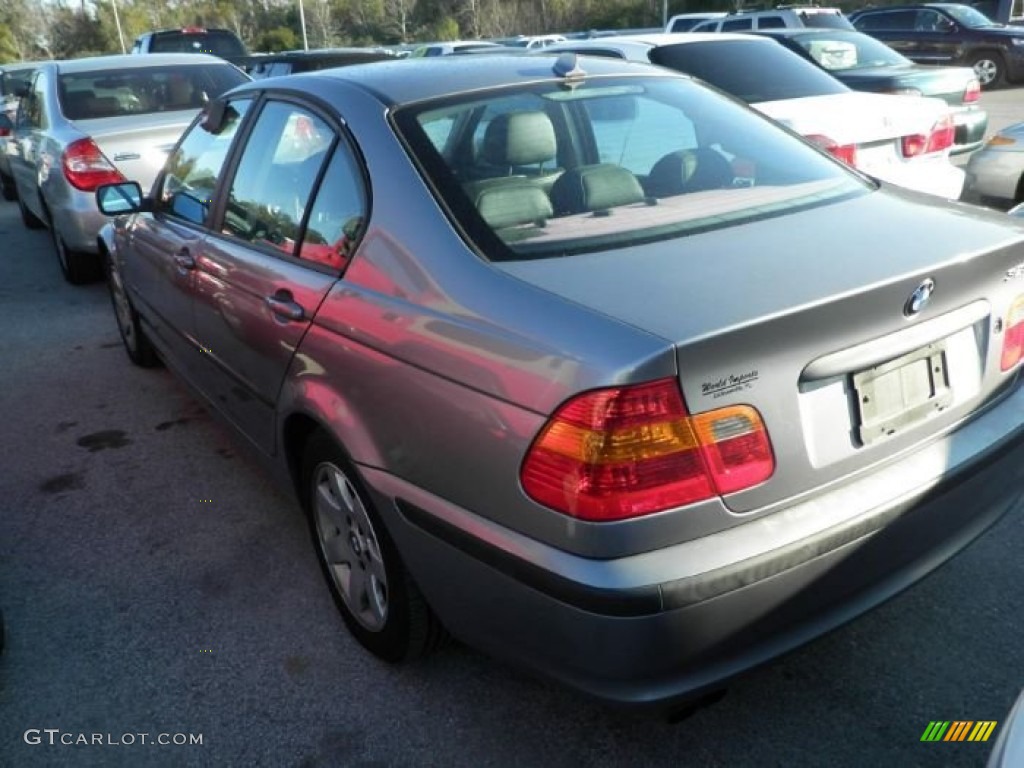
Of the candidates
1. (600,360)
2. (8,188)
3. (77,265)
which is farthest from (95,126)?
(8,188)

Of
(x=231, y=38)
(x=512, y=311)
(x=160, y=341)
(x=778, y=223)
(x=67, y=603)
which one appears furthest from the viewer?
(x=231, y=38)

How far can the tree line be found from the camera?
42156 mm

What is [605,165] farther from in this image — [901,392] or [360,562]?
[360,562]

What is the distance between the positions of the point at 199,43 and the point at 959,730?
1620 centimetres

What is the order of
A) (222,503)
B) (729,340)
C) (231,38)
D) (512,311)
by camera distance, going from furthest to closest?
1. (231,38)
2. (222,503)
3. (512,311)
4. (729,340)

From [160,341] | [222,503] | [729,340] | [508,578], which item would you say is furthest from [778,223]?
[160,341]

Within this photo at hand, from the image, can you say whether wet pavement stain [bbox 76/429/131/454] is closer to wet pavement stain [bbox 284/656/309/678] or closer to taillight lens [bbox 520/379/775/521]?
wet pavement stain [bbox 284/656/309/678]

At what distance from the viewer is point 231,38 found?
15812mm

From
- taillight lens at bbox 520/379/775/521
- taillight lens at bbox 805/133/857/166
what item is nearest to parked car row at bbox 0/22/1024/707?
taillight lens at bbox 520/379/775/521

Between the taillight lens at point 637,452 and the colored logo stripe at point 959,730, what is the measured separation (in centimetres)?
96

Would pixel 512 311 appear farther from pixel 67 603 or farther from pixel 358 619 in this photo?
pixel 67 603

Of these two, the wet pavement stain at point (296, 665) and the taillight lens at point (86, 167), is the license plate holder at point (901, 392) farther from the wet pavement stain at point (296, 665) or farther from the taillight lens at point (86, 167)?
the taillight lens at point (86, 167)

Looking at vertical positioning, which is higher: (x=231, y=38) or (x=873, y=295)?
(x=231, y=38)

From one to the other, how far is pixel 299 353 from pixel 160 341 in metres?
2.04
